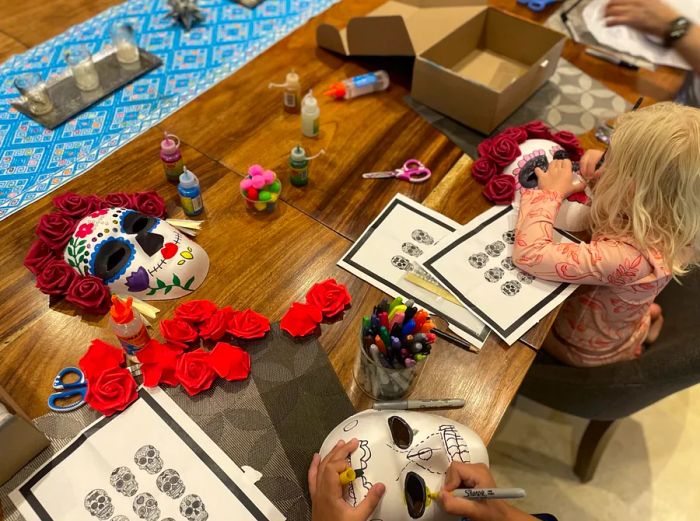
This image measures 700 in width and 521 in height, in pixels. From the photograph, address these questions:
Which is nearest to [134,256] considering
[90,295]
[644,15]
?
[90,295]

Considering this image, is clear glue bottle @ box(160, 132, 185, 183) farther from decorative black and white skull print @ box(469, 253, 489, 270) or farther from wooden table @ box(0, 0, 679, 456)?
decorative black and white skull print @ box(469, 253, 489, 270)

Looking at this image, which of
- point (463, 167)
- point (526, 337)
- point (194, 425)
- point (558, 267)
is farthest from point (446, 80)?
point (194, 425)

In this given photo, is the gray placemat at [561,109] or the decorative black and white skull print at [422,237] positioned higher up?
the gray placemat at [561,109]

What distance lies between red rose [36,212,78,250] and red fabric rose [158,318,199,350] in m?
0.28

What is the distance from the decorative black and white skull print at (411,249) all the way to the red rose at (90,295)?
22.2 inches

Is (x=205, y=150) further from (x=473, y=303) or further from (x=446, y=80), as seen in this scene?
(x=473, y=303)

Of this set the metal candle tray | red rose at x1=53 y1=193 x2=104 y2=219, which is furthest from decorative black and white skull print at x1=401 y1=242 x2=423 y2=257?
the metal candle tray

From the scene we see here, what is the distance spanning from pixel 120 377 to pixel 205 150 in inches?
23.3

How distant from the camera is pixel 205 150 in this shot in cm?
126

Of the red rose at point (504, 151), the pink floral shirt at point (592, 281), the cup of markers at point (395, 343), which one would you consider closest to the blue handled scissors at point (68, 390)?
the cup of markers at point (395, 343)

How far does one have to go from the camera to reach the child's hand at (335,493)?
694 mm

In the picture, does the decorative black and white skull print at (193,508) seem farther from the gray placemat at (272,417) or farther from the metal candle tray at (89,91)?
the metal candle tray at (89,91)

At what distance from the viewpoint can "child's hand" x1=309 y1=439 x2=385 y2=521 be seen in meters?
0.69

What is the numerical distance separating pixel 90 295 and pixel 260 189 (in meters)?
0.38
